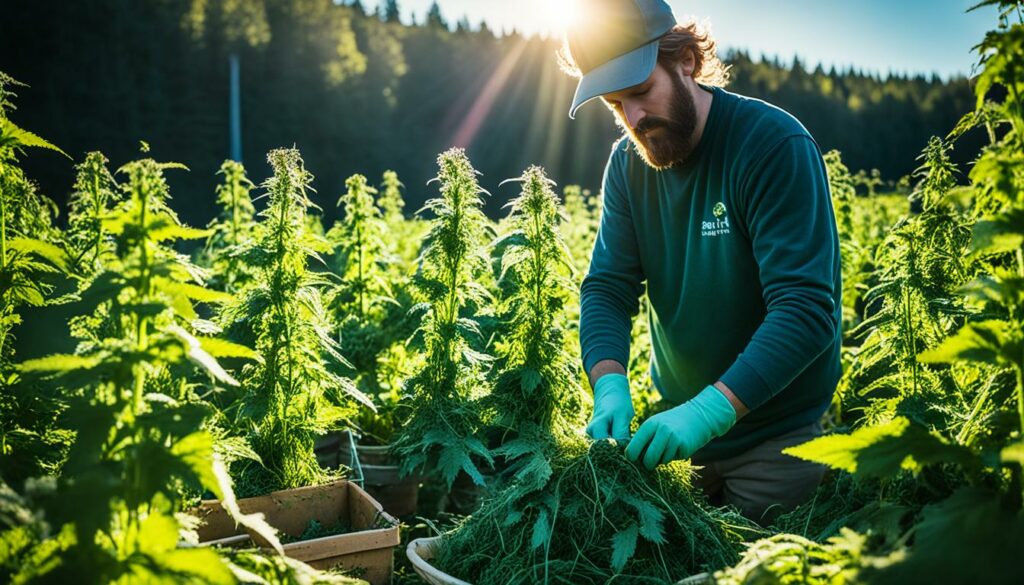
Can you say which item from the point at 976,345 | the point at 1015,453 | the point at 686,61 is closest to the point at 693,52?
the point at 686,61

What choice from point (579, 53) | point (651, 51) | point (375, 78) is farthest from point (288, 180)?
point (375, 78)

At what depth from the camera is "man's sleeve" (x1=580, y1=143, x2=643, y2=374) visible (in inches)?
120

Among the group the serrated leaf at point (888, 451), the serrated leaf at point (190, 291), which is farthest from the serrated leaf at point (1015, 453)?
the serrated leaf at point (190, 291)

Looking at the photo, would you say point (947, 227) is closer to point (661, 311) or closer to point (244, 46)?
point (661, 311)

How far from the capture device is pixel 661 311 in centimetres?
307

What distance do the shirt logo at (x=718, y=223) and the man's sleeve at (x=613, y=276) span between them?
0.46 metres

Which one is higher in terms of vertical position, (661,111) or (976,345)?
(661,111)

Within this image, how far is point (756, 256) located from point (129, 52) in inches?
1336

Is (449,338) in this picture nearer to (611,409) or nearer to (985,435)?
(611,409)

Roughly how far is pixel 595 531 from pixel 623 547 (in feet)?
0.47

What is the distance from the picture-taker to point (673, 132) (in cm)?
273

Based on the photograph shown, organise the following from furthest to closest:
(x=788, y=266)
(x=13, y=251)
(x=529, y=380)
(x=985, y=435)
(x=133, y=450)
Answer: (x=529, y=380), (x=788, y=266), (x=13, y=251), (x=985, y=435), (x=133, y=450)

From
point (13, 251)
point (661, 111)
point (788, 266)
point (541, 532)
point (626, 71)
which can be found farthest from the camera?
point (661, 111)

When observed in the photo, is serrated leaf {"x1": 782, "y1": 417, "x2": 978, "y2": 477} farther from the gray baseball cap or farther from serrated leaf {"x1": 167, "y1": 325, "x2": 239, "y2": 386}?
the gray baseball cap
